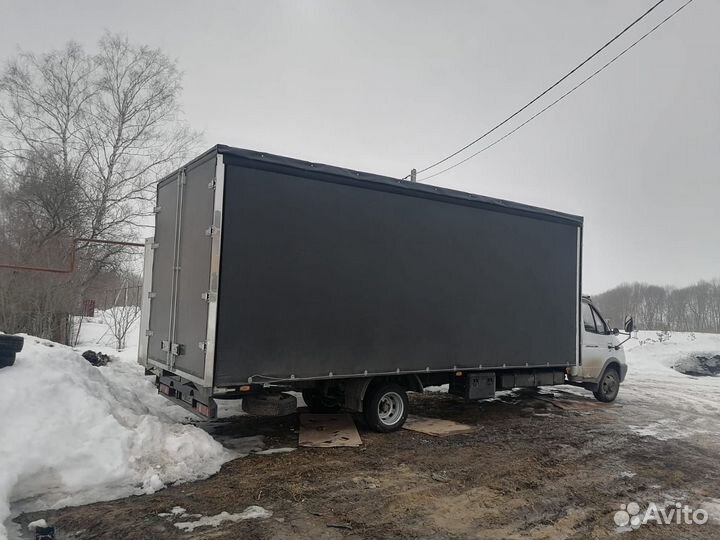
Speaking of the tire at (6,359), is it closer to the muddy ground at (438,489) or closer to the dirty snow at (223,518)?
the muddy ground at (438,489)

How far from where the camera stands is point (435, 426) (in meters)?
7.94

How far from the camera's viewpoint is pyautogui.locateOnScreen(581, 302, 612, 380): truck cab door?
10.2 m

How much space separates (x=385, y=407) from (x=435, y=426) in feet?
3.49

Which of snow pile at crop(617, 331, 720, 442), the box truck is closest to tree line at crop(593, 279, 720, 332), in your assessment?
snow pile at crop(617, 331, 720, 442)

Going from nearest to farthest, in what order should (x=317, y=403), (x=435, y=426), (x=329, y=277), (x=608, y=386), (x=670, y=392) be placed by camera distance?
1. (x=329, y=277)
2. (x=435, y=426)
3. (x=317, y=403)
4. (x=608, y=386)
5. (x=670, y=392)

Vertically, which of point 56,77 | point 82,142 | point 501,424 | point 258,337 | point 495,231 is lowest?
point 501,424

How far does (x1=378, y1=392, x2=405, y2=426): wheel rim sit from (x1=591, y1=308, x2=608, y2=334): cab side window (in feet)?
17.8

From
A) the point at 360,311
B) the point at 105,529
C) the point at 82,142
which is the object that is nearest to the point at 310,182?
the point at 360,311

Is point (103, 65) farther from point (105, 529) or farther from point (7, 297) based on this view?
point (105, 529)

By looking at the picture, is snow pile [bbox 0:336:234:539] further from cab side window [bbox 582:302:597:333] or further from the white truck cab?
cab side window [bbox 582:302:597:333]

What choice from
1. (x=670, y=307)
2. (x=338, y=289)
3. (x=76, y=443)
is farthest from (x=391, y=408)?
(x=670, y=307)

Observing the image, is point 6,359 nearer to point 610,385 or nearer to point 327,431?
point 327,431

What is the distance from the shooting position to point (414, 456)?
6.32 meters

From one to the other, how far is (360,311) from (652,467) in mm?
4218
